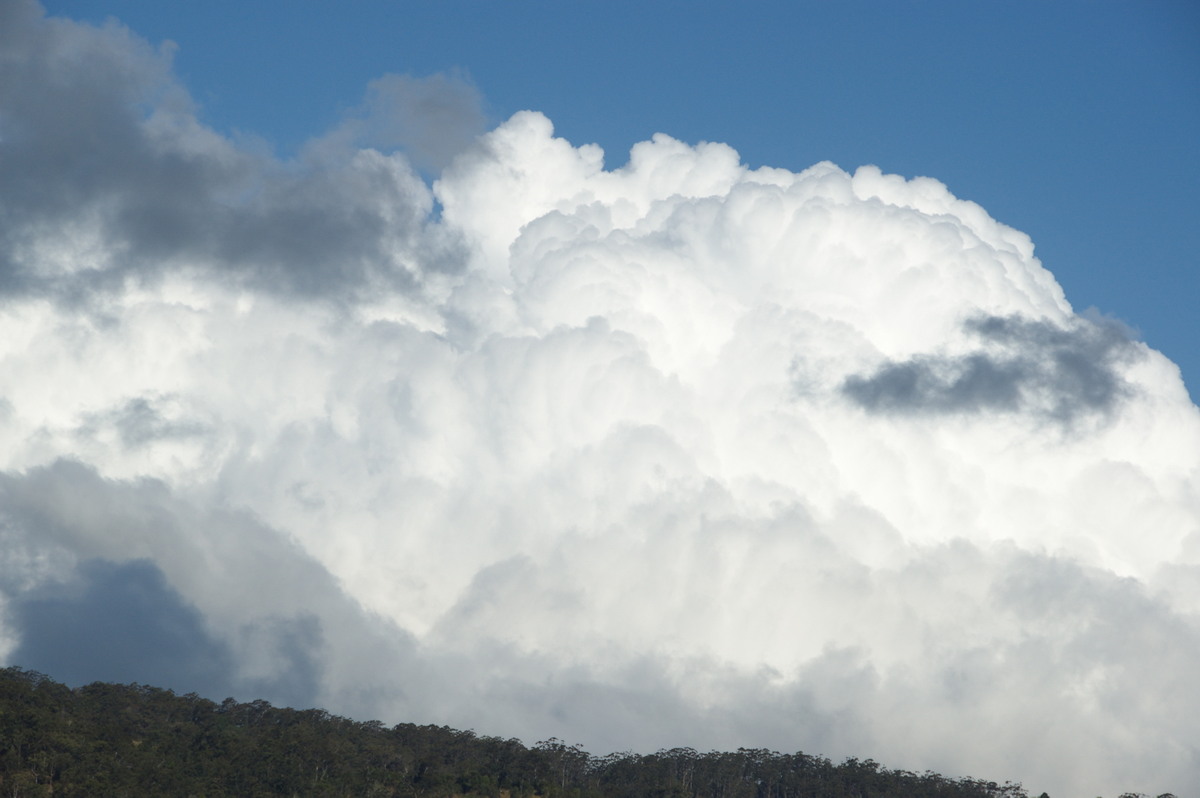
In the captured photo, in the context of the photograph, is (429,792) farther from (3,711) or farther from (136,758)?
(3,711)

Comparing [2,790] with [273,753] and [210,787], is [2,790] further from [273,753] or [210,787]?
[273,753]

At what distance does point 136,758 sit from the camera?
186 meters

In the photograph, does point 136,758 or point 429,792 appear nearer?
point 136,758

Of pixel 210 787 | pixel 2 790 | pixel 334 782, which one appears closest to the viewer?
pixel 2 790

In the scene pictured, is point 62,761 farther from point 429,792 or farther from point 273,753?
point 429,792

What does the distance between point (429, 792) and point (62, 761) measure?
5523 cm

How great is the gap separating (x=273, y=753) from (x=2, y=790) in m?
42.9

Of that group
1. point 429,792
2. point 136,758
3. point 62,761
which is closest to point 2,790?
point 62,761

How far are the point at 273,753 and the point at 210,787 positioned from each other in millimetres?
17650

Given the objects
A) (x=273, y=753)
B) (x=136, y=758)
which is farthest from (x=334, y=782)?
(x=136, y=758)

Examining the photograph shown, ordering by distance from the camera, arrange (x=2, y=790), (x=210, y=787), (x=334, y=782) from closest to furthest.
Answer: (x=2, y=790) → (x=210, y=787) → (x=334, y=782)

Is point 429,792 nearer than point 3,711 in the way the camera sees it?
No

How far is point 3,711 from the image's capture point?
6949 inches

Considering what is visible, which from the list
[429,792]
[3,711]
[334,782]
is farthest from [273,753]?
[3,711]
